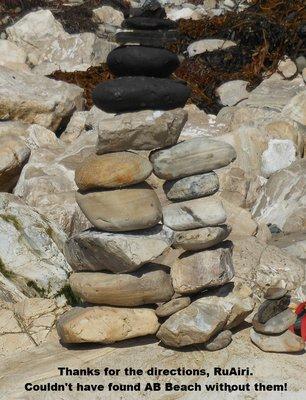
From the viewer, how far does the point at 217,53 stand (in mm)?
14695

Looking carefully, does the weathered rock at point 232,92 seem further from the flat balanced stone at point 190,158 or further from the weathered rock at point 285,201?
the flat balanced stone at point 190,158

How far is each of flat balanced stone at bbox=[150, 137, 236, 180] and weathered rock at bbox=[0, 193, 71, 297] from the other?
1.88 m

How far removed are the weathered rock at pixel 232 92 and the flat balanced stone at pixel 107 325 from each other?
712cm

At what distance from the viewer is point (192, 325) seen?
6.69 meters

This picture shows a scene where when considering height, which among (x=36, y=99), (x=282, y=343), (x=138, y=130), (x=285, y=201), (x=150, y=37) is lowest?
(x=285, y=201)

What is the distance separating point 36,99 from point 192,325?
672 centimetres

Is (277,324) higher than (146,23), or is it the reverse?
(146,23)

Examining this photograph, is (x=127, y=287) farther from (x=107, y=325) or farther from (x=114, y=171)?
(x=114, y=171)

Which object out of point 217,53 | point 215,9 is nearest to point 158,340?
point 217,53

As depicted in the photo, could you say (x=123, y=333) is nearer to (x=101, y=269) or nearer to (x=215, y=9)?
(x=101, y=269)

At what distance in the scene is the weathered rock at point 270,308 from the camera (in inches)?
270

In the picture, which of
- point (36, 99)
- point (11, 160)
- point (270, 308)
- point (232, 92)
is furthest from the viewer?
point (232, 92)

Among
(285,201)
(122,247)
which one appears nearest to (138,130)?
(122,247)

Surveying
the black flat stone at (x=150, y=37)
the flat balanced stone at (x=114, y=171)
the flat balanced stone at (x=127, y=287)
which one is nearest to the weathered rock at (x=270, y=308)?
the flat balanced stone at (x=127, y=287)
